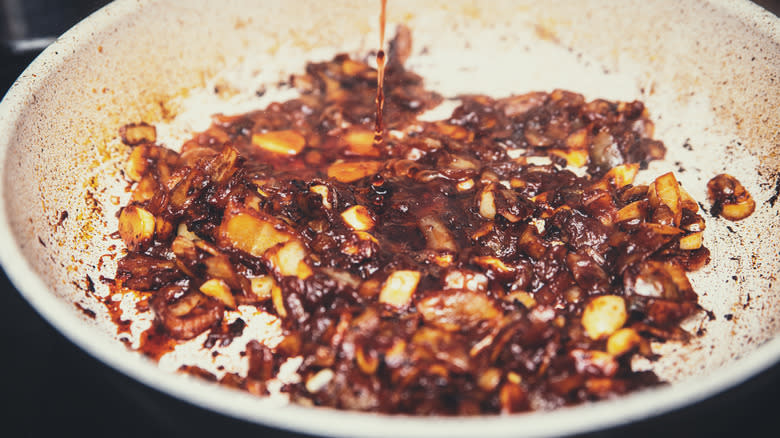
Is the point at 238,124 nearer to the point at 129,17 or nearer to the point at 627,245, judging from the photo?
the point at 129,17

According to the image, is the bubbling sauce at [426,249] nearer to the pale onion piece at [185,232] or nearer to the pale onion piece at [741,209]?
the pale onion piece at [185,232]

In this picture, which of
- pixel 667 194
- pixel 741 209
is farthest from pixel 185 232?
pixel 741 209

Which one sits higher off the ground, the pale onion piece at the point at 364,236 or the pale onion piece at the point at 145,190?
the pale onion piece at the point at 364,236

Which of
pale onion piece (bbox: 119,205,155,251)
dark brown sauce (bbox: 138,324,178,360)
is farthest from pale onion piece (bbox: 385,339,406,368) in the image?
pale onion piece (bbox: 119,205,155,251)

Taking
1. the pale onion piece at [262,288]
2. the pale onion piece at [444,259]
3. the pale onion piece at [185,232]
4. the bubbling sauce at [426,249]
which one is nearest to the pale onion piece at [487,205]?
the bubbling sauce at [426,249]

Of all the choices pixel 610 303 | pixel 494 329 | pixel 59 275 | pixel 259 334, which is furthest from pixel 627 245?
pixel 59 275

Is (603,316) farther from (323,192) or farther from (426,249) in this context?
(323,192)
